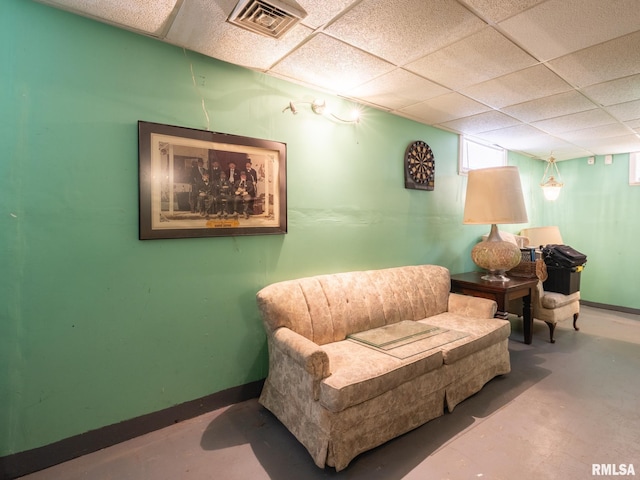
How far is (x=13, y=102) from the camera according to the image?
5.55ft

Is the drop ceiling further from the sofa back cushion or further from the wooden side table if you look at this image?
the wooden side table

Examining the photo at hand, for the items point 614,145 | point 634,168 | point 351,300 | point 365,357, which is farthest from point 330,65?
point 634,168

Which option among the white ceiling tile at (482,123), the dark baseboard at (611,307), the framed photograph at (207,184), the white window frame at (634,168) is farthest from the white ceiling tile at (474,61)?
the dark baseboard at (611,307)

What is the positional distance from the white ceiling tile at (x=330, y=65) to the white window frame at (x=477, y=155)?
6.98 ft

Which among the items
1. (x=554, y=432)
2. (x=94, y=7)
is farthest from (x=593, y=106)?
(x=94, y=7)

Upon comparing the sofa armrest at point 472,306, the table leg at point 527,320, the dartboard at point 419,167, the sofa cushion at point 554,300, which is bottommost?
the table leg at point 527,320

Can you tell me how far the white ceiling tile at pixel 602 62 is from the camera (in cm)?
210

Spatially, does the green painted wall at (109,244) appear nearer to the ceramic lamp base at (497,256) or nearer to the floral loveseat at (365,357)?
the floral loveseat at (365,357)

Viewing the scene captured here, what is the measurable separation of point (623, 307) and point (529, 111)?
12.3ft

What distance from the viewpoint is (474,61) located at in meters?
2.30

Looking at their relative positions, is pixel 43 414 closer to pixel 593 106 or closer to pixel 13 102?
pixel 13 102

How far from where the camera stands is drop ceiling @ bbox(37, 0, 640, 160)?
175 centimetres

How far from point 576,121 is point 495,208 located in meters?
1.47

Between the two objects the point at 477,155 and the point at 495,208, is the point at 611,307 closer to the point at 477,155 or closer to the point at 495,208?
the point at 477,155
